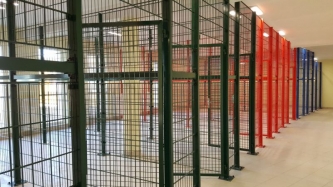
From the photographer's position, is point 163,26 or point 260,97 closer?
point 163,26

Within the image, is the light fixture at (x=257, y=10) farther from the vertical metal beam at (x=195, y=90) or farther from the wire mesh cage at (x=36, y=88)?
the wire mesh cage at (x=36, y=88)

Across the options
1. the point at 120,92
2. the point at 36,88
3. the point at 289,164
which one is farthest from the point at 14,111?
the point at 289,164

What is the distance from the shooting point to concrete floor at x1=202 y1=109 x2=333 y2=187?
3762mm

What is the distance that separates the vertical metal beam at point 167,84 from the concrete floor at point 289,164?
1.43 meters

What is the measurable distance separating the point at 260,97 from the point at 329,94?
11.3 m

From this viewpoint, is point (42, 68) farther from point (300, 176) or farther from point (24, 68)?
point (300, 176)

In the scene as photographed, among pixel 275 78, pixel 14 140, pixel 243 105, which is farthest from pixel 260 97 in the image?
pixel 14 140

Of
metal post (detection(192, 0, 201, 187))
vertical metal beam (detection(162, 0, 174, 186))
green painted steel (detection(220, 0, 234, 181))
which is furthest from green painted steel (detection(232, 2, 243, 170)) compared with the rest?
vertical metal beam (detection(162, 0, 174, 186))

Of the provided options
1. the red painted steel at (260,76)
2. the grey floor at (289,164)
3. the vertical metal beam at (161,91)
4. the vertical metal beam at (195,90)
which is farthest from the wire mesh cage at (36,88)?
the red painted steel at (260,76)

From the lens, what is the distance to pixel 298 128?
8.09 meters

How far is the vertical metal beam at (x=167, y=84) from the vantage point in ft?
7.63

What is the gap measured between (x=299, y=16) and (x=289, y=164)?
3.44m

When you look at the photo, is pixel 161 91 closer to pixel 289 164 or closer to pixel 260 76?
pixel 289 164

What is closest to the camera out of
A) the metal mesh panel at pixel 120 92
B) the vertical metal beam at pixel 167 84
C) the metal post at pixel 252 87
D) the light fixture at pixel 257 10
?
the vertical metal beam at pixel 167 84
